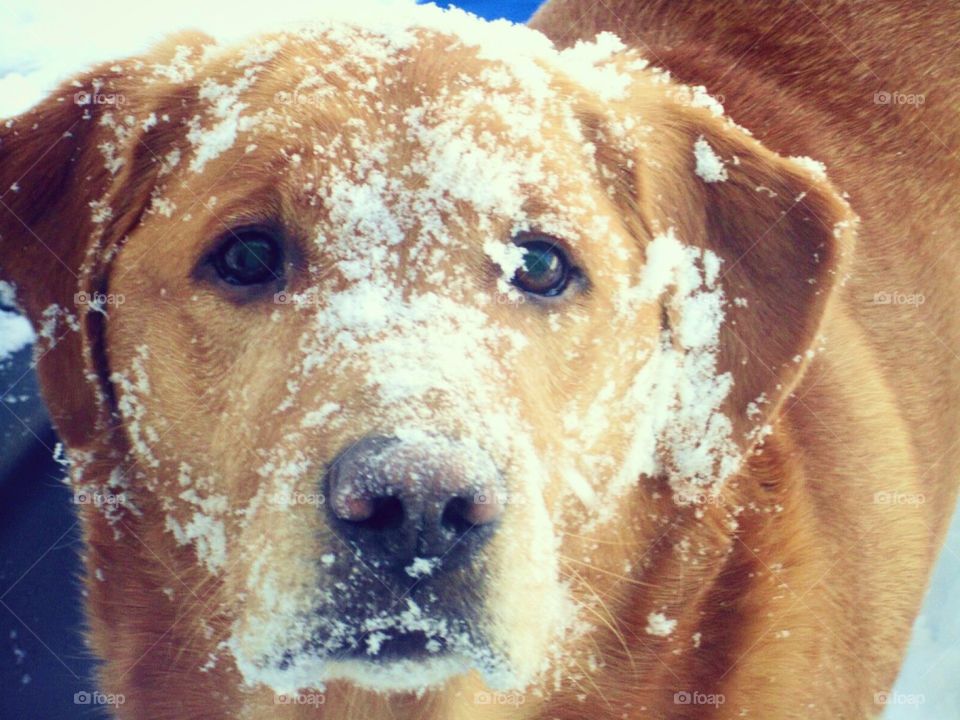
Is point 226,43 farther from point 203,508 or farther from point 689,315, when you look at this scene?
point 689,315

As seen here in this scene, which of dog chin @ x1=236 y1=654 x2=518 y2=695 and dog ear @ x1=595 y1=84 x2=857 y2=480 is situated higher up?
dog ear @ x1=595 y1=84 x2=857 y2=480

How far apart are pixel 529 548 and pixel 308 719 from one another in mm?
849

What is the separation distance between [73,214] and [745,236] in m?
1.47

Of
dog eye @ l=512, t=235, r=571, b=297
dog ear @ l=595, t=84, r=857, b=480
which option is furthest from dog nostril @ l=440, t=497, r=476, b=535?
dog ear @ l=595, t=84, r=857, b=480

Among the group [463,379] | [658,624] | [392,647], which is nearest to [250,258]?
[463,379]

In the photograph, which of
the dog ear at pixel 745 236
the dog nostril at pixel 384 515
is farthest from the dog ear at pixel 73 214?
the dog ear at pixel 745 236

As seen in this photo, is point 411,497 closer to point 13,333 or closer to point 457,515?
point 457,515

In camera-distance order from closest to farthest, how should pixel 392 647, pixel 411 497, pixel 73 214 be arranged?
pixel 411 497
pixel 392 647
pixel 73 214

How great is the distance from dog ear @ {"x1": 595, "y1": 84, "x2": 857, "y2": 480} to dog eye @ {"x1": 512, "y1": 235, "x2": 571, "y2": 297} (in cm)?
27

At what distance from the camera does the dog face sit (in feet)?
5.20

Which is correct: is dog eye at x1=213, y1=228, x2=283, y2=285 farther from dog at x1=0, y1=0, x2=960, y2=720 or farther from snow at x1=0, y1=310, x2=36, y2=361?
snow at x1=0, y1=310, x2=36, y2=361

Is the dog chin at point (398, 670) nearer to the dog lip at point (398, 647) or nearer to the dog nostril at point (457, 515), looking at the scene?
the dog lip at point (398, 647)

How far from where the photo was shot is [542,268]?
1.91m

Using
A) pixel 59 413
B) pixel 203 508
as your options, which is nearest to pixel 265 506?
pixel 203 508
